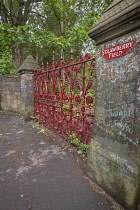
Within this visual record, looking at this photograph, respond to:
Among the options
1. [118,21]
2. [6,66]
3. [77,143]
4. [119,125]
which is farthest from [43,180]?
[6,66]

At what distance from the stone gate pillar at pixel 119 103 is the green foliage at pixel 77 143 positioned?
2.52ft

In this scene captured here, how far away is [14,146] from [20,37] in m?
5.24

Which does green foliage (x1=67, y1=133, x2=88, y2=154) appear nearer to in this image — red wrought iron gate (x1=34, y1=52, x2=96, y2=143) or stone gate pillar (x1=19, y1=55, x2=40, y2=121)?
red wrought iron gate (x1=34, y1=52, x2=96, y2=143)

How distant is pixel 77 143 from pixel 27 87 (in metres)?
3.15

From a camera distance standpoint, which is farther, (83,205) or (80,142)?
(80,142)

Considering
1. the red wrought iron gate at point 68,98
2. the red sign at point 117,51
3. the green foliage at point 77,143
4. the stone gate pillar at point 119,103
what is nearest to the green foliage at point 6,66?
the red wrought iron gate at point 68,98

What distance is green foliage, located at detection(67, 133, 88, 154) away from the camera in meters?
2.57

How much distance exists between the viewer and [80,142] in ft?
8.93

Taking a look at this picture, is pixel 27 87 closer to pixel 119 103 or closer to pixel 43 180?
pixel 43 180

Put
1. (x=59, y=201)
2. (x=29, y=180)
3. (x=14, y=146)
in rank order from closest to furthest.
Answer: (x=59, y=201) → (x=29, y=180) → (x=14, y=146)

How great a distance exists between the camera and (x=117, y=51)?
1.46 meters

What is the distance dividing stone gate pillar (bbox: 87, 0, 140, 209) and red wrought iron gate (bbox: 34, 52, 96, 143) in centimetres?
48

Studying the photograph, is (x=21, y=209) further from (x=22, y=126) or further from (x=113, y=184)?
(x=22, y=126)

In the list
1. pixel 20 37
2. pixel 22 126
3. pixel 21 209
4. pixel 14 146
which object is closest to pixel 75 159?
pixel 21 209
